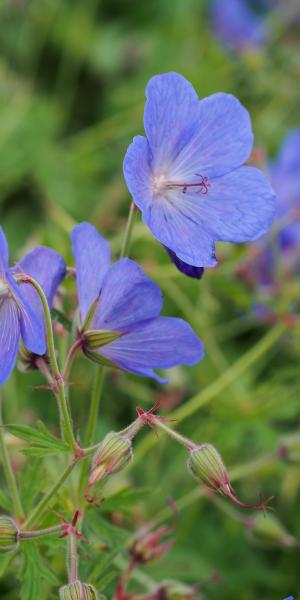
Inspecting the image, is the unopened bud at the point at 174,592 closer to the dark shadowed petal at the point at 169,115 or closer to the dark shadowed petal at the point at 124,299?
the dark shadowed petal at the point at 124,299

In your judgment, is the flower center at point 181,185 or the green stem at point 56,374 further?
the flower center at point 181,185

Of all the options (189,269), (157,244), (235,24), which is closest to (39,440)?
(189,269)

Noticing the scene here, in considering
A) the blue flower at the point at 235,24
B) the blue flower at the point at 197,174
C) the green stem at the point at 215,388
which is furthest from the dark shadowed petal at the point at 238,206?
the blue flower at the point at 235,24

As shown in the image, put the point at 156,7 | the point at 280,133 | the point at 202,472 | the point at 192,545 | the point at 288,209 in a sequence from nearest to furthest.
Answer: the point at 202,472
the point at 192,545
the point at 288,209
the point at 280,133
the point at 156,7

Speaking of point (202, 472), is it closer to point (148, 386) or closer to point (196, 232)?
point (196, 232)

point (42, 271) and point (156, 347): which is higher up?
point (42, 271)

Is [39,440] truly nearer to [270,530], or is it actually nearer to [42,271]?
[42,271]

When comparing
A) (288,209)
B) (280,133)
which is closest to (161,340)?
(288,209)
